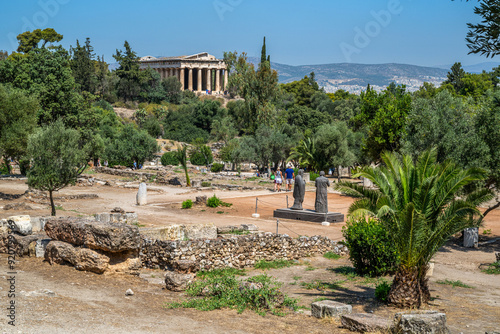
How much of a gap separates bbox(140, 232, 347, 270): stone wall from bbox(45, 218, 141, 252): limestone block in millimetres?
1205

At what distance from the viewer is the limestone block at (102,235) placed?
1070 centimetres

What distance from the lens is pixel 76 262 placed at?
10969mm

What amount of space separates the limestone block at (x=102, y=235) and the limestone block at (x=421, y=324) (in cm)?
577

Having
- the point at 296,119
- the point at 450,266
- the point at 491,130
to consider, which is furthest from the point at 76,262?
the point at 296,119

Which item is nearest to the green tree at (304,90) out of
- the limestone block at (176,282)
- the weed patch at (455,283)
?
the weed patch at (455,283)

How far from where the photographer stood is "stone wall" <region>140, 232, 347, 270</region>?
40.0ft

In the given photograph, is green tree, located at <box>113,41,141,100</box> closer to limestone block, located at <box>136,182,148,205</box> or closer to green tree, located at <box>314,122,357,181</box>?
green tree, located at <box>314,122,357,181</box>

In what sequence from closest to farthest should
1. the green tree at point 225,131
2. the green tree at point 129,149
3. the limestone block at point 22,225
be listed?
1. the limestone block at point 22,225
2. the green tree at point 129,149
3. the green tree at point 225,131

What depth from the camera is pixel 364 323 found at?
7.85 meters

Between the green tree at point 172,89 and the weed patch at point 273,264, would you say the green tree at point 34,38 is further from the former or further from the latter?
the weed patch at point 273,264

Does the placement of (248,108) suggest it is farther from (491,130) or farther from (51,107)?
(491,130)

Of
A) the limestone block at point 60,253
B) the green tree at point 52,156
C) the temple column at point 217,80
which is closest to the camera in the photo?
the limestone block at point 60,253

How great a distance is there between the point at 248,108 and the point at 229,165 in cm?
704

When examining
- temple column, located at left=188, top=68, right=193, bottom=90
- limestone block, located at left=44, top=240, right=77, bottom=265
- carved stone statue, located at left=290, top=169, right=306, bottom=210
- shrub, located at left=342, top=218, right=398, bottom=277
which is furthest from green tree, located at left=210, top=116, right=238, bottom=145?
temple column, located at left=188, top=68, right=193, bottom=90
